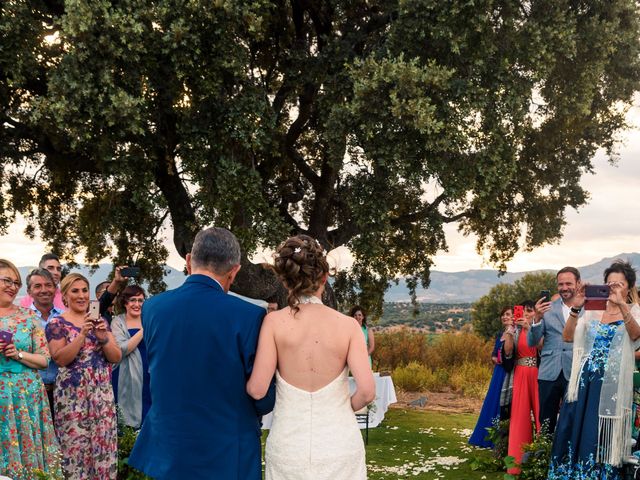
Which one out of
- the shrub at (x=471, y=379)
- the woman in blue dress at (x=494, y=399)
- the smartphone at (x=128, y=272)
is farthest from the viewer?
the shrub at (x=471, y=379)

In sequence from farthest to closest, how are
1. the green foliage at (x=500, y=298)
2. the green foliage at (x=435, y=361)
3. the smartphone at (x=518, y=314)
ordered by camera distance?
the green foliage at (x=500, y=298) < the green foliage at (x=435, y=361) < the smartphone at (x=518, y=314)

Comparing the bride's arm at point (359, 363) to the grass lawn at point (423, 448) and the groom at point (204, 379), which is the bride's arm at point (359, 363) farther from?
the grass lawn at point (423, 448)

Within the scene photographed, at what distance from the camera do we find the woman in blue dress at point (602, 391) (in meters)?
5.33

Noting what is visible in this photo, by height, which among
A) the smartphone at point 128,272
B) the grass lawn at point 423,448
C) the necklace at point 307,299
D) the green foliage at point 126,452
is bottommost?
the grass lawn at point 423,448

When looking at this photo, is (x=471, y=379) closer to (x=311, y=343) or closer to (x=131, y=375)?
(x=131, y=375)

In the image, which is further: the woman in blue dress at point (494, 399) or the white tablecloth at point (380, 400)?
the white tablecloth at point (380, 400)

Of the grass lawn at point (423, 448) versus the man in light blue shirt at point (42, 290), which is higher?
the man in light blue shirt at point (42, 290)

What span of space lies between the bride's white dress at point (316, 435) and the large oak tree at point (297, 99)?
7.71m

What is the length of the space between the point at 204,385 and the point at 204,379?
0.03 metres

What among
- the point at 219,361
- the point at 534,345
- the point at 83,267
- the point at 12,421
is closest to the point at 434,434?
the point at 534,345

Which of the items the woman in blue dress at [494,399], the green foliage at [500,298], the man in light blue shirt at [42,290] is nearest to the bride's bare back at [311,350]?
the man in light blue shirt at [42,290]

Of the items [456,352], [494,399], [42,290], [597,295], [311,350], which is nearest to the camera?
[311,350]

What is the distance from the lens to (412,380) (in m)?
17.9

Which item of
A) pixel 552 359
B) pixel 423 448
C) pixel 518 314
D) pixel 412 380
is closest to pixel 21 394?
pixel 518 314
